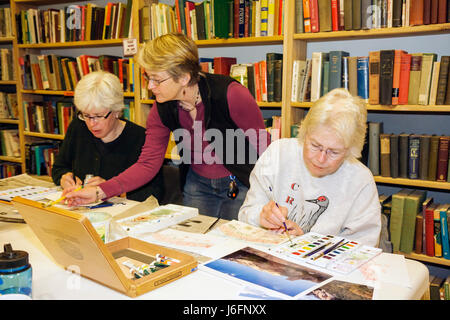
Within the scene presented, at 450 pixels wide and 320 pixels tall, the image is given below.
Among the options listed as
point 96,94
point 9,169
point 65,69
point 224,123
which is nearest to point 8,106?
point 9,169

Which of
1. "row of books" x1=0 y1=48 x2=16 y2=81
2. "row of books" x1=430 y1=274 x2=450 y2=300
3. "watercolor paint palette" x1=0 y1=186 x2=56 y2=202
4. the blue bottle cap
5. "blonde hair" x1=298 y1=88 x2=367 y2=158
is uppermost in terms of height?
"row of books" x1=0 y1=48 x2=16 y2=81

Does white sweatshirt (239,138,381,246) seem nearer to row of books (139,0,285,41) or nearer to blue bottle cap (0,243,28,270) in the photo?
blue bottle cap (0,243,28,270)

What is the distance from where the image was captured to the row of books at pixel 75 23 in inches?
127

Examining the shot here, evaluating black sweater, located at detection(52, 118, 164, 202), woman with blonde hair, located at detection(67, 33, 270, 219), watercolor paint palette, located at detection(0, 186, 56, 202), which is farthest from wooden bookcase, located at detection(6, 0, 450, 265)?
watercolor paint palette, located at detection(0, 186, 56, 202)

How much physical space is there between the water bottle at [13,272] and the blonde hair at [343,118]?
3.13 feet

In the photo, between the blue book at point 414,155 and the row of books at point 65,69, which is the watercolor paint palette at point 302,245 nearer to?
the blue book at point 414,155

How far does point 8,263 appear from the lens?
2.80 feet

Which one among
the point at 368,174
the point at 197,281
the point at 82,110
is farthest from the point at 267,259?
the point at 82,110

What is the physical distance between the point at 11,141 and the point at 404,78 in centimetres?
361

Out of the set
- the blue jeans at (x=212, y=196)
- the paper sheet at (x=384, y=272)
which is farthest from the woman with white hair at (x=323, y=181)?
the blue jeans at (x=212, y=196)

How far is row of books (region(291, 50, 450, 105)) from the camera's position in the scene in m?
2.15

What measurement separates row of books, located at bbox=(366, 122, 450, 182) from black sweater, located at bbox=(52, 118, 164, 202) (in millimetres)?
1201

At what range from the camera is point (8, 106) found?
4.09 m
